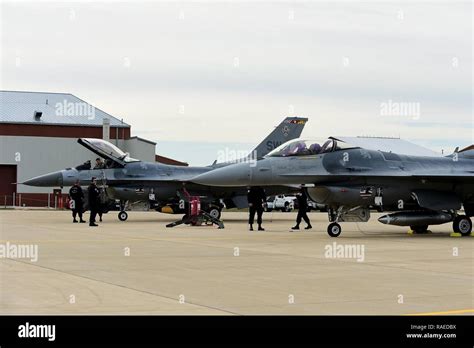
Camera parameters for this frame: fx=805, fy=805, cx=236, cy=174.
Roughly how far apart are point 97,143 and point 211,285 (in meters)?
21.7

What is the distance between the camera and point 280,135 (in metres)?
34.2

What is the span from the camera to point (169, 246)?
16922 millimetres

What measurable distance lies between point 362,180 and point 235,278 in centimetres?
923

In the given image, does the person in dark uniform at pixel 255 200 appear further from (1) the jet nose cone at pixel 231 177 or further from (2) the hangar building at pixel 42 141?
(2) the hangar building at pixel 42 141

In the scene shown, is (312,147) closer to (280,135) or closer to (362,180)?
(362,180)

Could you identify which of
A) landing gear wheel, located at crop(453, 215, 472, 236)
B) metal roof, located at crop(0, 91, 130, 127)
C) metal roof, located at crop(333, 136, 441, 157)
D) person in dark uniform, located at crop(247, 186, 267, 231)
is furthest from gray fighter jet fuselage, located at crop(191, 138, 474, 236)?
metal roof, located at crop(333, 136, 441, 157)

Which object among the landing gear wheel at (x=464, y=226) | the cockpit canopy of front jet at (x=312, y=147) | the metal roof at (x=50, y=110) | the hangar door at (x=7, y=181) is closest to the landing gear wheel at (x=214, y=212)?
the cockpit canopy of front jet at (x=312, y=147)

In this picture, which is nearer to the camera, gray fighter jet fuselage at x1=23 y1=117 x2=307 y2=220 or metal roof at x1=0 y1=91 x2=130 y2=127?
gray fighter jet fuselage at x1=23 y1=117 x2=307 y2=220

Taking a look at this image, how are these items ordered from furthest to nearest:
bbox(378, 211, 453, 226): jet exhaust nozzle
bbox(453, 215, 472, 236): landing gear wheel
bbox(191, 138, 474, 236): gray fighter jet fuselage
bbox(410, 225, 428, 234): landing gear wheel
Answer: bbox(410, 225, 428, 234): landing gear wheel
bbox(453, 215, 472, 236): landing gear wheel
bbox(378, 211, 453, 226): jet exhaust nozzle
bbox(191, 138, 474, 236): gray fighter jet fuselage

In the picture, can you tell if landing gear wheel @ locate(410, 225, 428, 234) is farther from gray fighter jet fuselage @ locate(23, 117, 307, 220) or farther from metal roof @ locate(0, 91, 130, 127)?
metal roof @ locate(0, 91, 130, 127)

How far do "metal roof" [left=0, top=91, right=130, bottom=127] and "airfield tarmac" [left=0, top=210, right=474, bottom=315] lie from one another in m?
40.5

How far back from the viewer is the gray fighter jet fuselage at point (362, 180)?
1967 cm

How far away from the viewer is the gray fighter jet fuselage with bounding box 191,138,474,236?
64.5ft

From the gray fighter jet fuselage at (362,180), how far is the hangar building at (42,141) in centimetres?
3504
